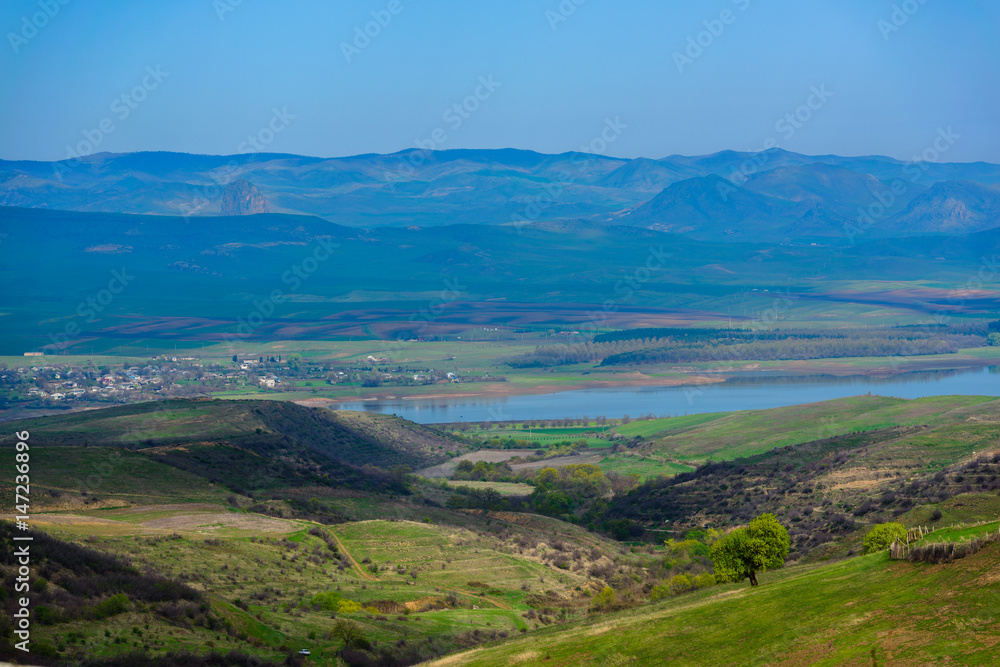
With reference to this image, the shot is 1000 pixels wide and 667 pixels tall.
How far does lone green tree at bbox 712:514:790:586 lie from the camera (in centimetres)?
2567

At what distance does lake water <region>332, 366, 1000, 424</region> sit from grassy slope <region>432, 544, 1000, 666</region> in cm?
9757

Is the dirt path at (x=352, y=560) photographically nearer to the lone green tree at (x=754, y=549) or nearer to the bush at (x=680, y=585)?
the bush at (x=680, y=585)

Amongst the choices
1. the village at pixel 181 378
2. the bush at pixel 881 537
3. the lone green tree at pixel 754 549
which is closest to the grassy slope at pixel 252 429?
the village at pixel 181 378

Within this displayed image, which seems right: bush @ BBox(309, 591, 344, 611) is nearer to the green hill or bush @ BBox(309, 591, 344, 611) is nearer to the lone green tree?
the lone green tree

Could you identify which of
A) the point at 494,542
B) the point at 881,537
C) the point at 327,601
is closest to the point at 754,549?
the point at 881,537

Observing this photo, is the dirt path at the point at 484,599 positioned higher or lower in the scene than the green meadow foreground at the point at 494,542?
lower

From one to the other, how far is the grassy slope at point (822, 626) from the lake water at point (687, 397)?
97573 millimetres

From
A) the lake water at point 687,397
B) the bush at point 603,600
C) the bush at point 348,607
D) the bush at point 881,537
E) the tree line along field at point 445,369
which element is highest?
the tree line along field at point 445,369

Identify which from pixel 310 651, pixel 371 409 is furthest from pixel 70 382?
pixel 310 651

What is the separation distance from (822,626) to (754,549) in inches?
334

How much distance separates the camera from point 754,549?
1010 inches

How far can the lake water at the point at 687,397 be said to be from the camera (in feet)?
408

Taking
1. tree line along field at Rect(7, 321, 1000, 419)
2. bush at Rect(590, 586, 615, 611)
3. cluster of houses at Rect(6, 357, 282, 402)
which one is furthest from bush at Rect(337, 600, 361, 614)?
cluster of houses at Rect(6, 357, 282, 402)

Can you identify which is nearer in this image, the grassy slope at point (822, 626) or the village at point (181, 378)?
the grassy slope at point (822, 626)
